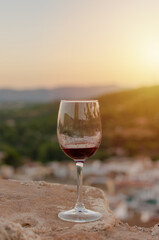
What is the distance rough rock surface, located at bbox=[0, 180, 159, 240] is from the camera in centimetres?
95

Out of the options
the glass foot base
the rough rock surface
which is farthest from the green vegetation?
the glass foot base

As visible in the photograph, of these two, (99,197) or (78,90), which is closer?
(99,197)

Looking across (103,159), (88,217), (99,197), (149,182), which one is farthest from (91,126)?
(103,159)

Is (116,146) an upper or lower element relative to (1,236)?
lower

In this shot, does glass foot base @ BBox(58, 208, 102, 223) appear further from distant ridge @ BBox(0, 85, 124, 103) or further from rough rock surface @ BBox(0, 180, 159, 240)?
distant ridge @ BBox(0, 85, 124, 103)

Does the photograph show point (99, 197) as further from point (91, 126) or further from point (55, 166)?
Answer: point (55, 166)

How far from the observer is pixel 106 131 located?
3011 centimetres

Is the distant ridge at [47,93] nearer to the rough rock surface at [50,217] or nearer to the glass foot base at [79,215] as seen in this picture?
the rough rock surface at [50,217]

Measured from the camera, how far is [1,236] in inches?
31.3

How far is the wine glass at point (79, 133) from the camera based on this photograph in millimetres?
1139

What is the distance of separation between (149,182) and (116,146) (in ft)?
26.4

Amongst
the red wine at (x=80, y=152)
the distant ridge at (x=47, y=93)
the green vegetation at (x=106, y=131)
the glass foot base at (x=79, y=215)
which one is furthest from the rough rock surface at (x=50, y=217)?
the distant ridge at (x=47, y=93)

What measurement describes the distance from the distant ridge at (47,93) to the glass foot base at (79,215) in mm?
41625

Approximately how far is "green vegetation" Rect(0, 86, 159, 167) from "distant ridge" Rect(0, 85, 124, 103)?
11.5 m
